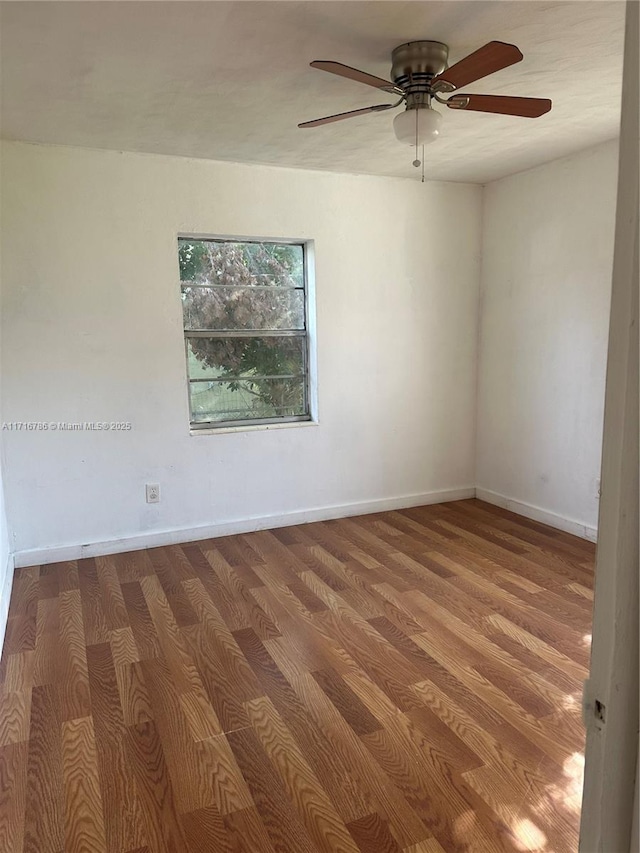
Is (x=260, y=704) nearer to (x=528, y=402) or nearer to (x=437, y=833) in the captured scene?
(x=437, y=833)

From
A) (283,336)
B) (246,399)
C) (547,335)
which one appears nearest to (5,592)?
(246,399)

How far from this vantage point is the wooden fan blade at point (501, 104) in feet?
6.92

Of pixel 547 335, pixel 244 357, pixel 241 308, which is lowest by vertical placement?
pixel 244 357

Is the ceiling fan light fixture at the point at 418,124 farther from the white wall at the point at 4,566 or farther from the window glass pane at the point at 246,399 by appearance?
the white wall at the point at 4,566

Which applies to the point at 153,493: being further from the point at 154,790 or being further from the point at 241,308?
the point at 154,790

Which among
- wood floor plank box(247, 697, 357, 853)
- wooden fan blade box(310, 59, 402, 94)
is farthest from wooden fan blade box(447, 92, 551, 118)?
wood floor plank box(247, 697, 357, 853)

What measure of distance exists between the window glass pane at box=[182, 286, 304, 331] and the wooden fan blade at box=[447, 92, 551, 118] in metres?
1.97

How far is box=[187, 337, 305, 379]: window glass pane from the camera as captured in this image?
375cm

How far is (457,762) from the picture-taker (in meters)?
1.78

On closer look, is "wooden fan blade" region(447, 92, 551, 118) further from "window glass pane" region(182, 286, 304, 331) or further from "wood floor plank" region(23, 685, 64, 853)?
"wood floor plank" region(23, 685, 64, 853)

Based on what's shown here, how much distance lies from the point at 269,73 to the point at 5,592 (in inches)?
108

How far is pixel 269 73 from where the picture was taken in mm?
2275

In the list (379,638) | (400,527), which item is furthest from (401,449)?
(379,638)

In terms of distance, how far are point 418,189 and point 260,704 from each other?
11.8 feet
